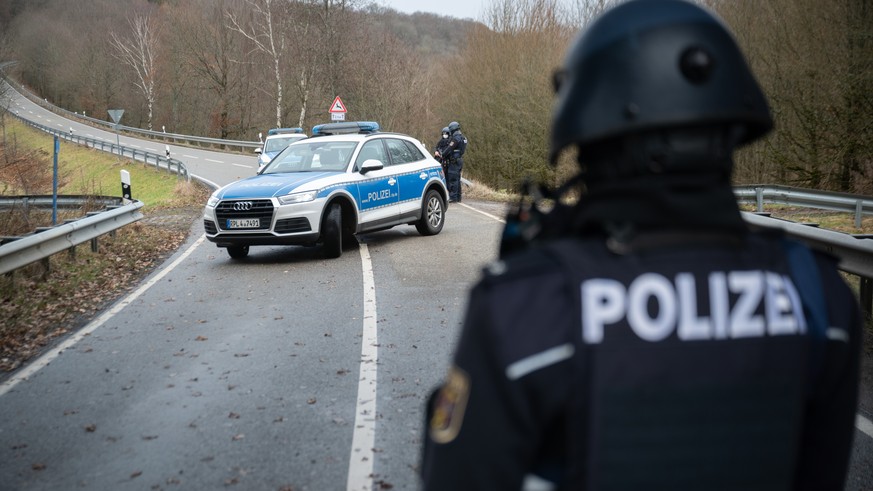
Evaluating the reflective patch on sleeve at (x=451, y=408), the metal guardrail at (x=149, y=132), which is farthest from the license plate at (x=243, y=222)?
the metal guardrail at (x=149, y=132)

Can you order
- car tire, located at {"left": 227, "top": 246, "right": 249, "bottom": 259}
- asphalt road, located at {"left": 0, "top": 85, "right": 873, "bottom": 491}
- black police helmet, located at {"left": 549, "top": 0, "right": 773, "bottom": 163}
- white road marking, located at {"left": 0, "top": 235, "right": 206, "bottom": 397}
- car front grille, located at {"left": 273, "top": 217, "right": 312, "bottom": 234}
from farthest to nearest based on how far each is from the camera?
car tire, located at {"left": 227, "top": 246, "right": 249, "bottom": 259} < car front grille, located at {"left": 273, "top": 217, "right": 312, "bottom": 234} < white road marking, located at {"left": 0, "top": 235, "right": 206, "bottom": 397} < asphalt road, located at {"left": 0, "top": 85, "right": 873, "bottom": 491} < black police helmet, located at {"left": 549, "top": 0, "right": 773, "bottom": 163}

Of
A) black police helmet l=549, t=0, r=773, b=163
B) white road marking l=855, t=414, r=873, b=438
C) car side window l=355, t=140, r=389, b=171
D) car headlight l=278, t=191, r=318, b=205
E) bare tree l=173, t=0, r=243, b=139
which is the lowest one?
white road marking l=855, t=414, r=873, b=438

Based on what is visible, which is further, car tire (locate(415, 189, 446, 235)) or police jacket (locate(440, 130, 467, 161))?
police jacket (locate(440, 130, 467, 161))

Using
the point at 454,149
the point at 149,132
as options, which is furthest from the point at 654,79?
the point at 149,132

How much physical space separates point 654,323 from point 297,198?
10.6m

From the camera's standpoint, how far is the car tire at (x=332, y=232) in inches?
474

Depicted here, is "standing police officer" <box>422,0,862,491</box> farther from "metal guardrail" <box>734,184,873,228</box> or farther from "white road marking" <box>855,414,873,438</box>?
"metal guardrail" <box>734,184,873,228</box>

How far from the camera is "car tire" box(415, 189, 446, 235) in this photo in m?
14.4

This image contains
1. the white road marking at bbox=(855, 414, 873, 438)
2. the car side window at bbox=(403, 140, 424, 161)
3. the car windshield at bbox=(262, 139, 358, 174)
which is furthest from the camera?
the car side window at bbox=(403, 140, 424, 161)

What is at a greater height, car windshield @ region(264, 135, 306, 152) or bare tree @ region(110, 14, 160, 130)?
bare tree @ region(110, 14, 160, 130)

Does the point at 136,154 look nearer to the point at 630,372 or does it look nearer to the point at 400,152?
the point at 400,152

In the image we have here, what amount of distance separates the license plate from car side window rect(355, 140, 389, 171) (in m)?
2.02

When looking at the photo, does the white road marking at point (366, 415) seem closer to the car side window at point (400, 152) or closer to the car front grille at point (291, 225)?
the car front grille at point (291, 225)

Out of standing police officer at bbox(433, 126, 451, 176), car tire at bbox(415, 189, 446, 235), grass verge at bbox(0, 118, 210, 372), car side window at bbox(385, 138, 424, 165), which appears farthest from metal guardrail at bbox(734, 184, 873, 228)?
grass verge at bbox(0, 118, 210, 372)
